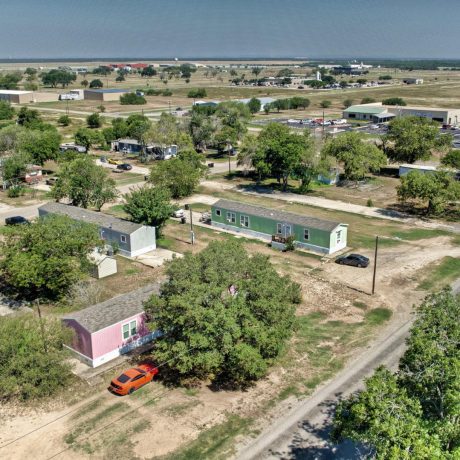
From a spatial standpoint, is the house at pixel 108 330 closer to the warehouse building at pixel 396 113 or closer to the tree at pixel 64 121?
the tree at pixel 64 121

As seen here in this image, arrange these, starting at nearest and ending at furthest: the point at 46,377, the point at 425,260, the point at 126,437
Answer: the point at 126,437 → the point at 46,377 → the point at 425,260

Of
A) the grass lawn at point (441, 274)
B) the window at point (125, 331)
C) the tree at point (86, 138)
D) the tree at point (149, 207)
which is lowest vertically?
the grass lawn at point (441, 274)

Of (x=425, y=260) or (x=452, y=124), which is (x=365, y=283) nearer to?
(x=425, y=260)

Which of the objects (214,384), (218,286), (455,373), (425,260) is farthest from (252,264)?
(425,260)

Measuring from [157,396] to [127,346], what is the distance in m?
4.91

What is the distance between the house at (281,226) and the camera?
153 feet

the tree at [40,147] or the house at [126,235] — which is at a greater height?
the tree at [40,147]

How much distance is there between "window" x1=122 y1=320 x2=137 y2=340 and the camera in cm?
3003

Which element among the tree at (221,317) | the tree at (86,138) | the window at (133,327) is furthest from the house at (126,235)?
the tree at (86,138)

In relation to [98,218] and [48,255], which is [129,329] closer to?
[48,255]

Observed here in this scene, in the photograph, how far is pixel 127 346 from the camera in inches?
1193

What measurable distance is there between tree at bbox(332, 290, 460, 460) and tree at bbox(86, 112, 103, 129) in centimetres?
10772

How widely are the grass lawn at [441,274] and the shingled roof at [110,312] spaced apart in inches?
872

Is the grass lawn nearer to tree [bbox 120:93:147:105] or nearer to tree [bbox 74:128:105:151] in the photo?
tree [bbox 74:128:105:151]
